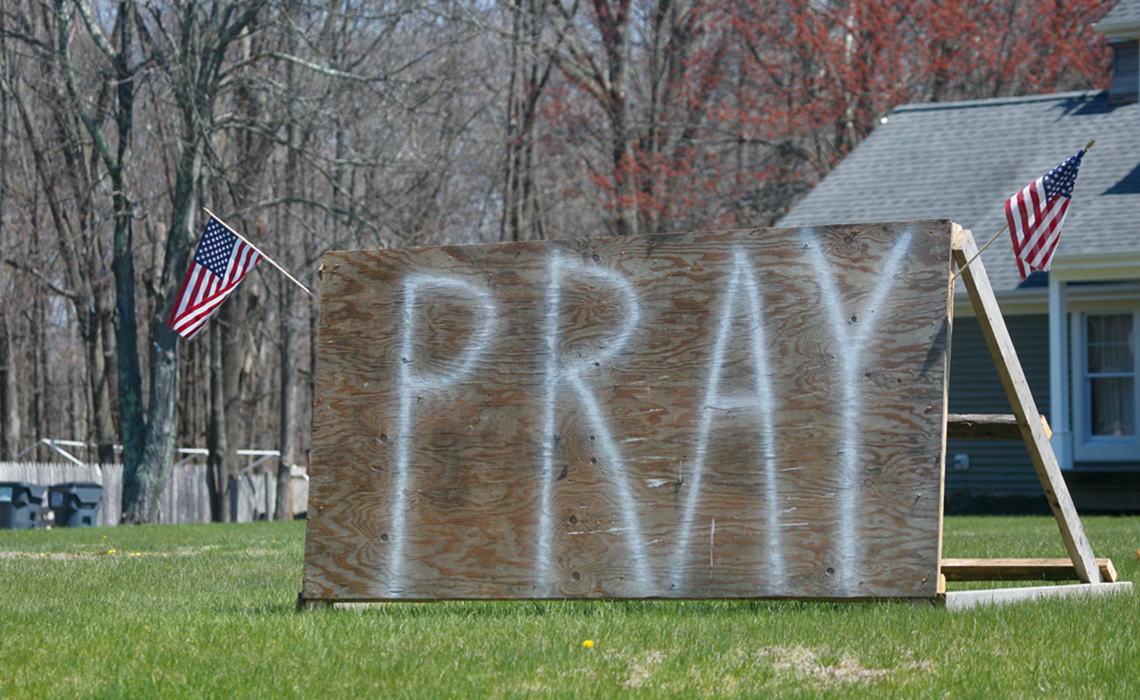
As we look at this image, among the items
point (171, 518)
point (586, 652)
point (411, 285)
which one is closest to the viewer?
point (586, 652)

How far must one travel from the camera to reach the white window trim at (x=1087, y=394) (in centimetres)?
1834

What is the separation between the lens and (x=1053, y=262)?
1750cm

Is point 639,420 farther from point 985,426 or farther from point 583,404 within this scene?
point 985,426

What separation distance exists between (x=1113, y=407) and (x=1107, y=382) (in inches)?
14.7

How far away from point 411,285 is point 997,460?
15425mm

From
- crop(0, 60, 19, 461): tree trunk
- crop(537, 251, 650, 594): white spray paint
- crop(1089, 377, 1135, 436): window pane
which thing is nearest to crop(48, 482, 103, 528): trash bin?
crop(0, 60, 19, 461): tree trunk

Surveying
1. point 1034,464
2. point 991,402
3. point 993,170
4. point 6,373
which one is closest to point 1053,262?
point 991,402

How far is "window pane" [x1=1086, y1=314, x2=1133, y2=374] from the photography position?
61.9ft

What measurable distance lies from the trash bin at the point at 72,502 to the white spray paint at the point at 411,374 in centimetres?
1576

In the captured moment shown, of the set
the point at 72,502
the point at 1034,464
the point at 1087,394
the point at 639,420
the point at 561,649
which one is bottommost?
the point at 72,502

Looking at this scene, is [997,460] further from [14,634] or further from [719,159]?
[14,634]

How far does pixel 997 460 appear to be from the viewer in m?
19.8

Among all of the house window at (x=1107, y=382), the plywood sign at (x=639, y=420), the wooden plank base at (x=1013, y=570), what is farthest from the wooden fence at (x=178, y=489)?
the wooden plank base at (x=1013, y=570)

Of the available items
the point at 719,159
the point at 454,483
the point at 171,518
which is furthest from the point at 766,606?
the point at 719,159
